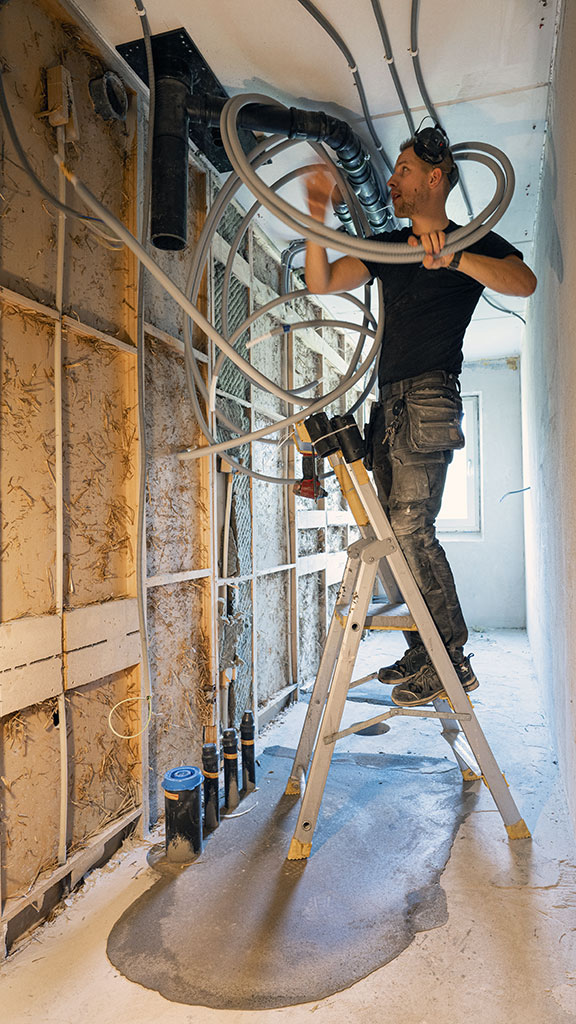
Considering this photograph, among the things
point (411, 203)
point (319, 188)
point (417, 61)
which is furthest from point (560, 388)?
point (417, 61)

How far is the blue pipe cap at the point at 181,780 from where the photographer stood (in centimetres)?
180

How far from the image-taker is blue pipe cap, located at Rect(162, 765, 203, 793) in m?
1.80

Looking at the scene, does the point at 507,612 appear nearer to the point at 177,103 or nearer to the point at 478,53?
the point at 478,53

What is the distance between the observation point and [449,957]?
1.38 metres

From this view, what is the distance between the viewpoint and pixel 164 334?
221 centimetres

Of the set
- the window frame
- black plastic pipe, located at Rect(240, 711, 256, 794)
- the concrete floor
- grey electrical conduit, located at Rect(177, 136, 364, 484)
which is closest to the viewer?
the concrete floor

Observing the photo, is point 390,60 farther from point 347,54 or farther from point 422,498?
point 422,498

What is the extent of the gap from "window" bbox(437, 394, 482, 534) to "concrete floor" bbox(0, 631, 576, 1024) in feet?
13.9

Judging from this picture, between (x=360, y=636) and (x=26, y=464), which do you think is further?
(x=360, y=636)

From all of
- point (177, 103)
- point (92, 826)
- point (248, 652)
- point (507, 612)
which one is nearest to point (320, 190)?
point (177, 103)

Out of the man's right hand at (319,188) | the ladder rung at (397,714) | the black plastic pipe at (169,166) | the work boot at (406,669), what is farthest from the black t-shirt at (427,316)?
the ladder rung at (397,714)

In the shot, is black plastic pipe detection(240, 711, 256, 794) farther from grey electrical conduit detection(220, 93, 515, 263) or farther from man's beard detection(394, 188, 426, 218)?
man's beard detection(394, 188, 426, 218)

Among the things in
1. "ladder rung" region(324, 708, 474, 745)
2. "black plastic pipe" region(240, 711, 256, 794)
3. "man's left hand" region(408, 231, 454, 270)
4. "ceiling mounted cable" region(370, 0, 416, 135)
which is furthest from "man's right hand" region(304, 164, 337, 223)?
"black plastic pipe" region(240, 711, 256, 794)

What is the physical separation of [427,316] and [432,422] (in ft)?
1.23
